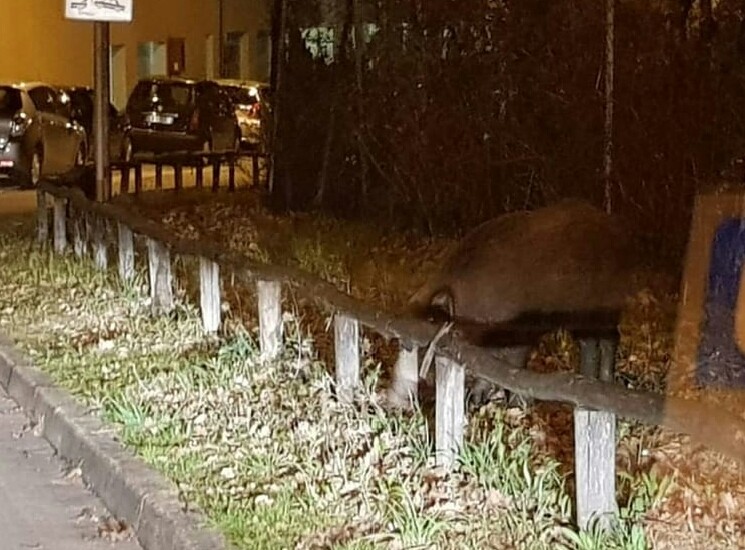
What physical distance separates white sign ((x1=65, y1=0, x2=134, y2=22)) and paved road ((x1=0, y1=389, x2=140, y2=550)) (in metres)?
5.51

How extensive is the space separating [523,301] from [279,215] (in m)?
10.2

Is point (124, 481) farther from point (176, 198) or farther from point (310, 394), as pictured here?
point (176, 198)

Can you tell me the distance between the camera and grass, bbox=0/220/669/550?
235 inches

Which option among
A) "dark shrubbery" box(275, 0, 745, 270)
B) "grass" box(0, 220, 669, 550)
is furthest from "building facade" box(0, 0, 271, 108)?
"grass" box(0, 220, 669, 550)

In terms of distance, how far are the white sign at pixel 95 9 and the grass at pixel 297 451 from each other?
356cm

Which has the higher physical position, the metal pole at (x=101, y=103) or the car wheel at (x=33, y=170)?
the metal pole at (x=101, y=103)

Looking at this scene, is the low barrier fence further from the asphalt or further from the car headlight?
the car headlight

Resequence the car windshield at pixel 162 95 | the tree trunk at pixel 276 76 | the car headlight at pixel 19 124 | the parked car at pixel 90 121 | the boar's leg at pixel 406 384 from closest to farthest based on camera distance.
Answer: the boar's leg at pixel 406 384 → the tree trunk at pixel 276 76 → the car headlight at pixel 19 124 → the parked car at pixel 90 121 → the car windshield at pixel 162 95

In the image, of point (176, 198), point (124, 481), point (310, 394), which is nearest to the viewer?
point (124, 481)

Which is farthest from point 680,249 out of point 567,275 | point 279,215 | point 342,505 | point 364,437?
point 279,215

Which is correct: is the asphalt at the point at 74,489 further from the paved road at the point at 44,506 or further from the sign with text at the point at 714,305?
the sign with text at the point at 714,305

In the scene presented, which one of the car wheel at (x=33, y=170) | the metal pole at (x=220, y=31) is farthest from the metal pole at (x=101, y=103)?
the metal pole at (x=220, y=31)

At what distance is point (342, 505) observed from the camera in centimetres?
638

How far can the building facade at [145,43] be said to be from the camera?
3684 cm
